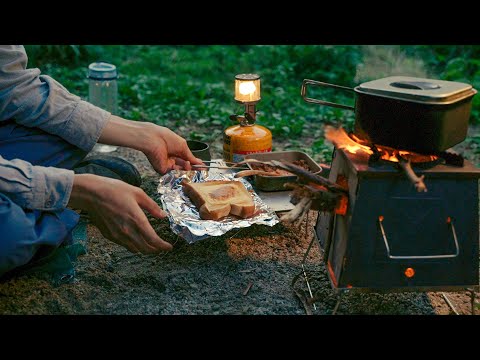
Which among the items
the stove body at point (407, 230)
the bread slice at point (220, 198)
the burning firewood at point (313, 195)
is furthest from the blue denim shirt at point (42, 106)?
the stove body at point (407, 230)

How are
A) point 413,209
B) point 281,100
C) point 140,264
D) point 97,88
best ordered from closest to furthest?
point 413,209 → point 140,264 → point 97,88 → point 281,100

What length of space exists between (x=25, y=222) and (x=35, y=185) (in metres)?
0.18

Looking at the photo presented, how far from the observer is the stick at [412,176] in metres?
2.59

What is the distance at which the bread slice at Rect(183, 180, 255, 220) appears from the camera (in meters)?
3.57

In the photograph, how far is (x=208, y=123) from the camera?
6.36m

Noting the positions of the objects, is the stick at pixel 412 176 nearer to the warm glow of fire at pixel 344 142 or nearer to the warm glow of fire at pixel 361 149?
the warm glow of fire at pixel 361 149

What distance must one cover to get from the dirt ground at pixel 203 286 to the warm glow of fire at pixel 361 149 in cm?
79

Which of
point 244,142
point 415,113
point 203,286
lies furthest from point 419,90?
point 244,142

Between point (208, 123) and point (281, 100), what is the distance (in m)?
1.06

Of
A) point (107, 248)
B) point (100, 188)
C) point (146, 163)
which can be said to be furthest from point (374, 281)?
point (146, 163)

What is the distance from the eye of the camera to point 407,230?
114 inches

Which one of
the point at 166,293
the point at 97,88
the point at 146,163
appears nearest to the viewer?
the point at 166,293

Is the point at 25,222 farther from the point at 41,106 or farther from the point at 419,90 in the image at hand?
the point at 419,90

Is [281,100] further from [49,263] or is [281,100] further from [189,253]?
[49,263]
